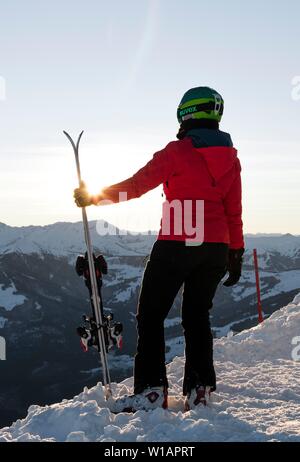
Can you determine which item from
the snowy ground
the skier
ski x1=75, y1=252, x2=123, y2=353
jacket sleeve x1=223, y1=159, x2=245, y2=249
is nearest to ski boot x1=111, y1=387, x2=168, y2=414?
the skier

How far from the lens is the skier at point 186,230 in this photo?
15.4 ft

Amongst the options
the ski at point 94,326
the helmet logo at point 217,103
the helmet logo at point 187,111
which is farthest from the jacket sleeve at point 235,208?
the ski at point 94,326

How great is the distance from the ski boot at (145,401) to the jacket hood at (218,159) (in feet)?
6.55

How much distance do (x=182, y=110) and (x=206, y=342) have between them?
7.30 ft

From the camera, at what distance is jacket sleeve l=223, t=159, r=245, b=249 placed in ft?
16.7

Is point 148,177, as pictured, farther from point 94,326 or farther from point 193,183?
point 94,326

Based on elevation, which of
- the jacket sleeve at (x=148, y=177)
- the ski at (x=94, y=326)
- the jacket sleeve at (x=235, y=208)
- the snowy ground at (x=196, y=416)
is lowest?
the snowy ground at (x=196, y=416)

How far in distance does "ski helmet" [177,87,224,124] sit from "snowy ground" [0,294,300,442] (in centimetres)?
265

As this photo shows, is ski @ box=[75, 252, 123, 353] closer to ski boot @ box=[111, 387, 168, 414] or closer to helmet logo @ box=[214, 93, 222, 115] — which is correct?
ski boot @ box=[111, 387, 168, 414]

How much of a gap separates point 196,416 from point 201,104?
9.06ft

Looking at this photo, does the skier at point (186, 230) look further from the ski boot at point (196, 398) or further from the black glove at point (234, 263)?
the black glove at point (234, 263)

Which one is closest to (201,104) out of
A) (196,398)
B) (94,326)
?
(94,326)

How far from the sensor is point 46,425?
440 cm

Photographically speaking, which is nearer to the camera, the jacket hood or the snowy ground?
the snowy ground
